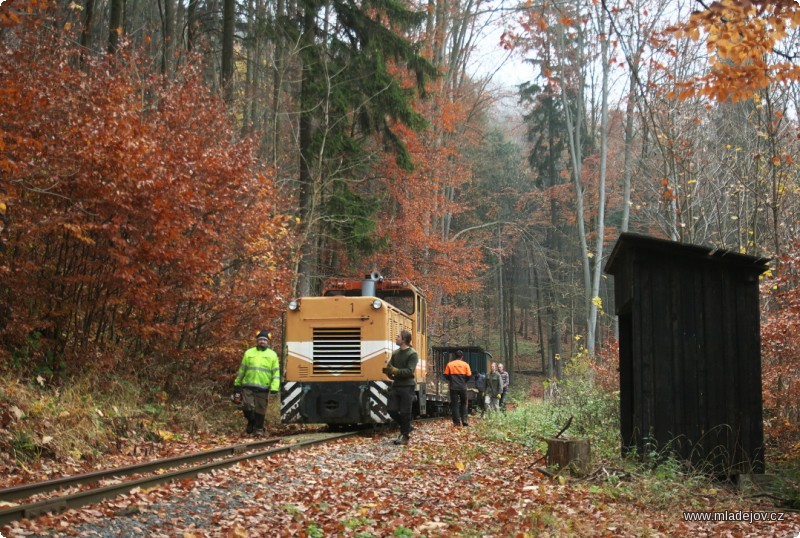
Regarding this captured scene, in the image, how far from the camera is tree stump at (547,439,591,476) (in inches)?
395

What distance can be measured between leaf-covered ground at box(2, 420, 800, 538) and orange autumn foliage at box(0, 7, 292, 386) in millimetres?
5220

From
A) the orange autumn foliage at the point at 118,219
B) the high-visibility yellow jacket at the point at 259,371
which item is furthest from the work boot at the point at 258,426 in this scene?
the orange autumn foliage at the point at 118,219

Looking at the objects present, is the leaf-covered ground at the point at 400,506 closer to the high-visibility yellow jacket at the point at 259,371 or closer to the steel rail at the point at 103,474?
the steel rail at the point at 103,474

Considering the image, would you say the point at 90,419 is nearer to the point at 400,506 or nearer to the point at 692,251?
the point at 400,506

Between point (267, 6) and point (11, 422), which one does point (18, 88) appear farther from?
point (267, 6)

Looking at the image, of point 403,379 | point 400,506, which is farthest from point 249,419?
point 400,506

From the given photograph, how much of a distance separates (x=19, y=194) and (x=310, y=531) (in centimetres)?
889

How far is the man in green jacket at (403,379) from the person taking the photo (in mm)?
13805

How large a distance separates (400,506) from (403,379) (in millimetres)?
5992

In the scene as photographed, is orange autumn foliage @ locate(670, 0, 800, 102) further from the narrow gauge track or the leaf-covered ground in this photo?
the narrow gauge track

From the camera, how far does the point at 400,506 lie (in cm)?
791

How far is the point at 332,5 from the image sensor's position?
2545 centimetres

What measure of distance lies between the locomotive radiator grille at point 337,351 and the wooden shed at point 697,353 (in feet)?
21.1

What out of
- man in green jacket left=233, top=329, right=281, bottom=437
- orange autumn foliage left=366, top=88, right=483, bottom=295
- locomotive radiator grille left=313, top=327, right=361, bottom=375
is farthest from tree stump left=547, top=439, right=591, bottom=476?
orange autumn foliage left=366, top=88, right=483, bottom=295
